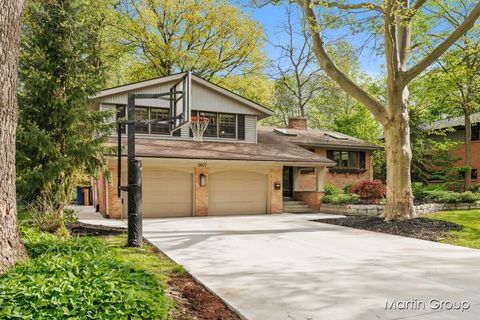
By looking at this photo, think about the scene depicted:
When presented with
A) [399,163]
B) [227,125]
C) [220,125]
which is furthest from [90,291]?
[227,125]

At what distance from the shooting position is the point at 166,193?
54.7 ft

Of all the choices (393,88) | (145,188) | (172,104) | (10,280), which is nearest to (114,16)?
(145,188)

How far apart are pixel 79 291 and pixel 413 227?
34.7 ft

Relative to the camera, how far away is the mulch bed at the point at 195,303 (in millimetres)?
4414

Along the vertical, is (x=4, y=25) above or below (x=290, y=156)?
above

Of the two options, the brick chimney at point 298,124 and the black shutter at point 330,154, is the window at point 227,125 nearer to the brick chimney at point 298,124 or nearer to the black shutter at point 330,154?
the black shutter at point 330,154

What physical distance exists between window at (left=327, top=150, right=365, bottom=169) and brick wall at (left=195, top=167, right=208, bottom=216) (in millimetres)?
10815

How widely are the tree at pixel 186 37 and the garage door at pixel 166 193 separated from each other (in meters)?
13.0

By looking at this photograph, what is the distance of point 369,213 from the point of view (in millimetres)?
16562

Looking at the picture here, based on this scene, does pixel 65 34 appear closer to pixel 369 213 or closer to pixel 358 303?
pixel 358 303

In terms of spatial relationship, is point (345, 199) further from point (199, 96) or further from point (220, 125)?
point (199, 96)

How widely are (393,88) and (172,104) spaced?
727cm

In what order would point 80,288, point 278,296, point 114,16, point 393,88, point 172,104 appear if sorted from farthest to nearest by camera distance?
point 114,16 < point 393,88 < point 172,104 < point 278,296 < point 80,288

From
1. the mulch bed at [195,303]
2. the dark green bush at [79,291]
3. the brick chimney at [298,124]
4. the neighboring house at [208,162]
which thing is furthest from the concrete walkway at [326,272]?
the brick chimney at [298,124]
